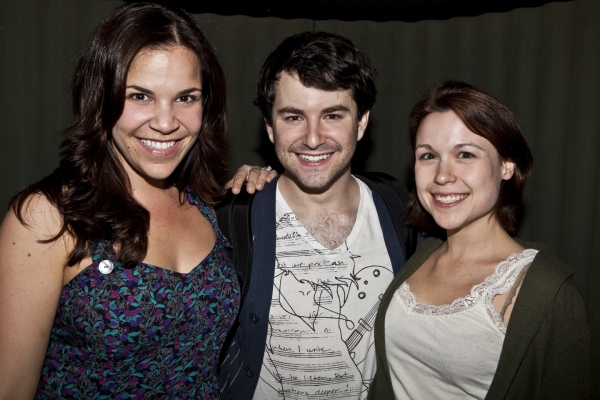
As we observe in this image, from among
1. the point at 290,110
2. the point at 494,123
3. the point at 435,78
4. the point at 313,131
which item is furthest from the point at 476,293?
the point at 435,78

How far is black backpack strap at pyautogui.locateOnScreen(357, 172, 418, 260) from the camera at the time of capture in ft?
7.93

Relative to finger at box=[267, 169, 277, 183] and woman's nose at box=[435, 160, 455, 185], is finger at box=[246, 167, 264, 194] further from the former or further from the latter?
woman's nose at box=[435, 160, 455, 185]

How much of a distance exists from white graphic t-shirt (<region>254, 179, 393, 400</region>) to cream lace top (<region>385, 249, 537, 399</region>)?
25 centimetres

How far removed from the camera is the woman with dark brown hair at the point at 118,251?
5.42 feet

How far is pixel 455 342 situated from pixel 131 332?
1172mm

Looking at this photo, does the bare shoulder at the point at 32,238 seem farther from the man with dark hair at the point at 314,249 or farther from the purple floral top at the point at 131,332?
the man with dark hair at the point at 314,249

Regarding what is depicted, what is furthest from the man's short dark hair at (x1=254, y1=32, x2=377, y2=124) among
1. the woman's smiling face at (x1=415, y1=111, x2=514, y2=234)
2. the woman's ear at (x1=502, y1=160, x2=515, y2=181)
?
the woman's ear at (x1=502, y1=160, x2=515, y2=181)

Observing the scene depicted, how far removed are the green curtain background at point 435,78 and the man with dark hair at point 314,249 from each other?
1.09m

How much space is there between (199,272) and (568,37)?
271 centimetres

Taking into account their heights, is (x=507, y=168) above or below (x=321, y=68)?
below

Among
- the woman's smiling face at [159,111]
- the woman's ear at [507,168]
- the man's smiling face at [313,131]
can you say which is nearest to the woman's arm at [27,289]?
the woman's smiling face at [159,111]

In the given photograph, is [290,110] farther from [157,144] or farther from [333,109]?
[157,144]

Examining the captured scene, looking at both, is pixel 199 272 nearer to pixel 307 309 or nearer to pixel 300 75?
pixel 307 309

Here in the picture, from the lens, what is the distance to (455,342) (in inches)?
72.1
